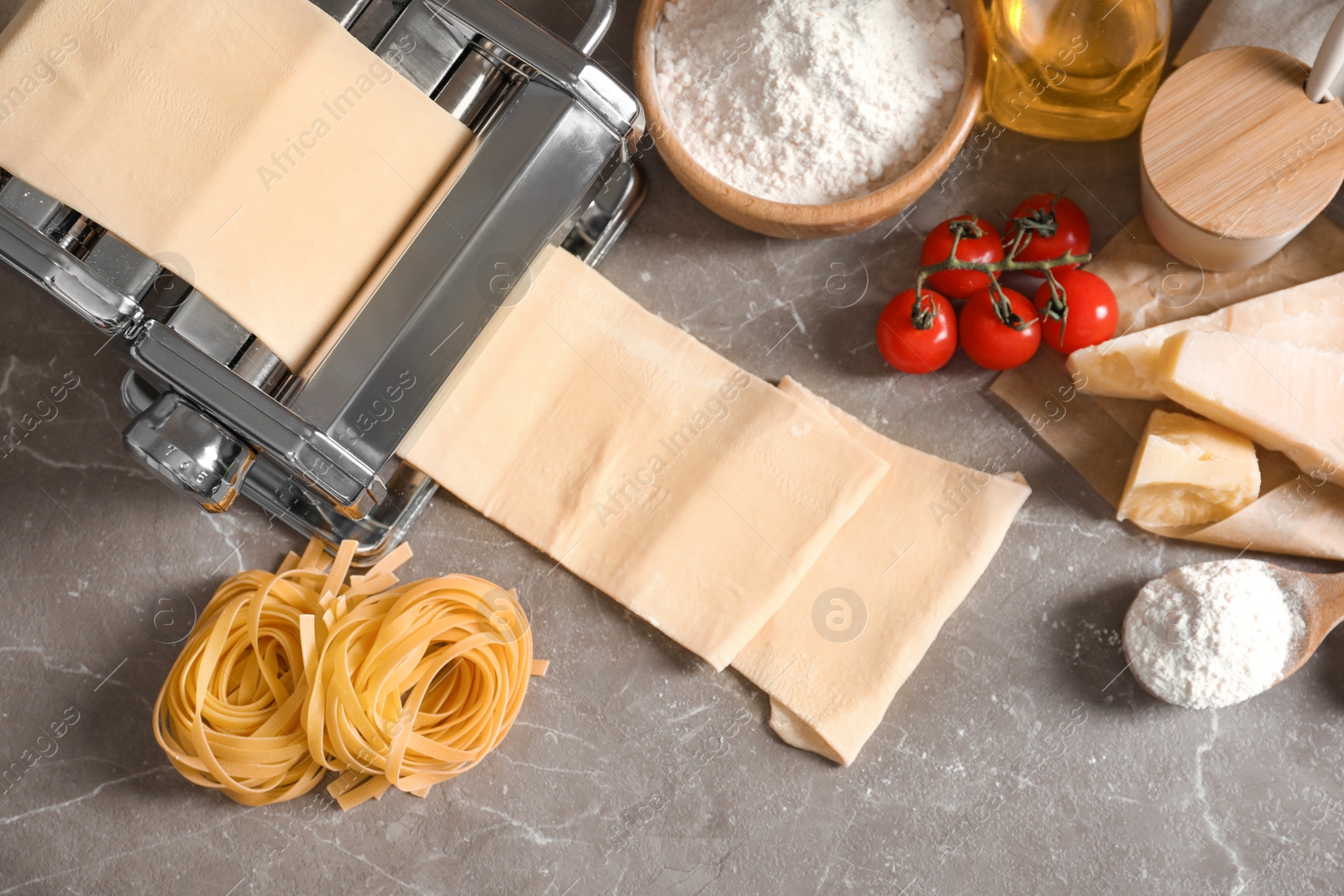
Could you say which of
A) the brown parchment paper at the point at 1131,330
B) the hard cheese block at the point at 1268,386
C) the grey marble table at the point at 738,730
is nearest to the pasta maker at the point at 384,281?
the grey marble table at the point at 738,730

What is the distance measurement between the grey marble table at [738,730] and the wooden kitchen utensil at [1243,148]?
0.22m

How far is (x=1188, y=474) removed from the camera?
166 centimetres

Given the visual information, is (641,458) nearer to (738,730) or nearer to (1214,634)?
(738,730)

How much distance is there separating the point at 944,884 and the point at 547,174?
1.43 m

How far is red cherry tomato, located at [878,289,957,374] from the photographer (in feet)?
5.55

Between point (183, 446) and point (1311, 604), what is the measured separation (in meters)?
1.87

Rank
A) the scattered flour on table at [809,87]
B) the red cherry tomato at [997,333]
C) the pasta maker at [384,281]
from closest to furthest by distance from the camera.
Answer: the pasta maker at [384,281], the scattered flour on table at [809,87], the red cherry tomato at [997,333]

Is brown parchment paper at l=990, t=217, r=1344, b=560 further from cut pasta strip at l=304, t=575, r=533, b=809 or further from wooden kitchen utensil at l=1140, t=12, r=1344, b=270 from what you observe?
cut pasta strip at l=304, t=575, r=533, b=809

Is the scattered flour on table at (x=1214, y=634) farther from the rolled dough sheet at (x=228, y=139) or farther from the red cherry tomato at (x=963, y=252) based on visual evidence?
the rolled dough sheet at (x=228, y=139)

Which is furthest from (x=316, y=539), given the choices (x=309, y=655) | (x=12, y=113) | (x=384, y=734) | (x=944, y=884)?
(x=944, y=884)

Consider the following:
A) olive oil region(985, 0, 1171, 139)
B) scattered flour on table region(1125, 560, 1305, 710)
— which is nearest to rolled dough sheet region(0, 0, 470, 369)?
olive oil region(985, 0, 1171, 139)

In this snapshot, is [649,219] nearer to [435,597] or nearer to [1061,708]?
[435,597]

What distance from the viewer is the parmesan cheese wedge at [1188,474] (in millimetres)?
1661

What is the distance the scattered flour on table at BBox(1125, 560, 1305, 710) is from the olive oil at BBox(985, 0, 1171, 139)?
34.3 inches
